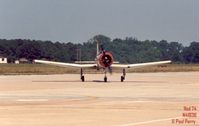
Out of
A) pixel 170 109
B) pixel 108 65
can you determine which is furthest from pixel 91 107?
pixel 108 65

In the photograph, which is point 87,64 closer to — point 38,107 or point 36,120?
point 38,107

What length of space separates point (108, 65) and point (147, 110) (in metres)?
38.9

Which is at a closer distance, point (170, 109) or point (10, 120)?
point (10, 120)

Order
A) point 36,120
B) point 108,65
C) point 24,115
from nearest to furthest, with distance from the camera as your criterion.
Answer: point 36,120
point 24,115
point 108,65

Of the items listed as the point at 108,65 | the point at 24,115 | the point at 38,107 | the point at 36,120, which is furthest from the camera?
the point at 108,65

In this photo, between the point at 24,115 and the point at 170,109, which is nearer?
the point at 24,115

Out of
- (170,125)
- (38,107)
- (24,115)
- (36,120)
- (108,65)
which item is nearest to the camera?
(170,125)

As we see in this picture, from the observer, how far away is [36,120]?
2056cm

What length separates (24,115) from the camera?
73.2 feet

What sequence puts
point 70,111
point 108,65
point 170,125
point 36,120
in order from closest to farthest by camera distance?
point 170,125 → point 36,120 → point 70,111 → point 108,65

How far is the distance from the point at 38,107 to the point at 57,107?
70cm

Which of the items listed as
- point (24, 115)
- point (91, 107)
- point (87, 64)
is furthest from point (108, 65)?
point (24, 115)

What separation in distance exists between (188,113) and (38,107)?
5870 mm

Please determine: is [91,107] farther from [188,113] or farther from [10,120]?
[10,120]
